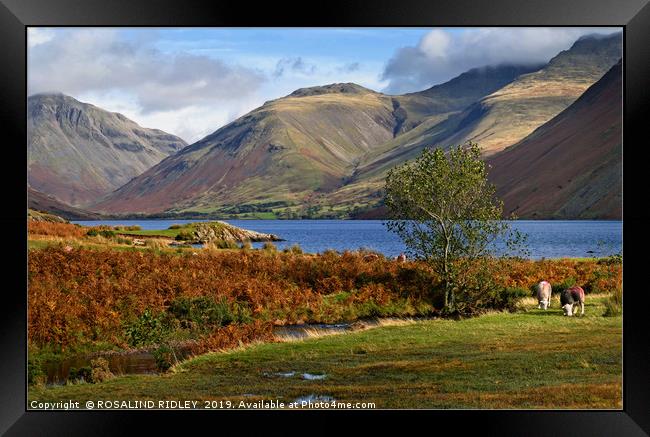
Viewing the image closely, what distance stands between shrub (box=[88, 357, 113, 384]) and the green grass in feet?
1.28

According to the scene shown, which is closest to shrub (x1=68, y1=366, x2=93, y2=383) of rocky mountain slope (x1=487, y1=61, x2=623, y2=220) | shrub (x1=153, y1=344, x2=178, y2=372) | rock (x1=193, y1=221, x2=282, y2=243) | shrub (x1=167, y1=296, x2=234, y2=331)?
shrub (x1=153, y1=344, x2=178, y2=372)

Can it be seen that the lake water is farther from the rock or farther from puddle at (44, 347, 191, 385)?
puddle at (44, 347, 191, 385)

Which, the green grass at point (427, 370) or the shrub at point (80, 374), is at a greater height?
the green grass at point (427, 370)

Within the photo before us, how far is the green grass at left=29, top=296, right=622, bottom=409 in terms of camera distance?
16359 millimetres

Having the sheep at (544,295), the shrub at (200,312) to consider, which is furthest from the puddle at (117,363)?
the sheep at (544,295)

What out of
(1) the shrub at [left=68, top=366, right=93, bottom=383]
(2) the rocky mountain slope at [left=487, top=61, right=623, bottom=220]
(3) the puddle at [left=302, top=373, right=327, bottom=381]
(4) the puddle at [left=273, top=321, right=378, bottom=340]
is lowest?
(1) the shrub at [left=68, top=366, right=93, bottom=383]

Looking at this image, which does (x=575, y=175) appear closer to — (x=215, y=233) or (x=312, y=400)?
(x=215, y=233)

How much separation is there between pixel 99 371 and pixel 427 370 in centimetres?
832

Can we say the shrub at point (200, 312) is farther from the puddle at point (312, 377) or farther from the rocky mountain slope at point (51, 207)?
the rocky mountain slope at point (51, 207)

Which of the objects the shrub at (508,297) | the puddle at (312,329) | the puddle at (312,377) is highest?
the shrub at (508,297)

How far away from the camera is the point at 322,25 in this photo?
12023mm

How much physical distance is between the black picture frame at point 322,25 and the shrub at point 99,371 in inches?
284

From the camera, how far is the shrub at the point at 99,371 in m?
19.0
